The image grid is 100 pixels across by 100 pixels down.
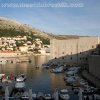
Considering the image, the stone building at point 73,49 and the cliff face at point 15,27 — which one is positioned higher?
the cliff face at point 15,27

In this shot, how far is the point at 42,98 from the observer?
23297mm

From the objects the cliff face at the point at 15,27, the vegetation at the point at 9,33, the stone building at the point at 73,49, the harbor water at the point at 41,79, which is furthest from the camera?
the cliff face at the point at 15,27

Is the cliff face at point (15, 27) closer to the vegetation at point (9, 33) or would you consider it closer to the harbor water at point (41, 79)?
the vegetation at point (9, 33)

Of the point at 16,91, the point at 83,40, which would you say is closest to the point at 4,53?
the point at 83,40

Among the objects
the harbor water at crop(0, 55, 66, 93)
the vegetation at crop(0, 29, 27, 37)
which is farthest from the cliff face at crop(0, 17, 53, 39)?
the harbor water at crop(0, 55, 66, 93)

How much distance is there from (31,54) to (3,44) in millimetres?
12529

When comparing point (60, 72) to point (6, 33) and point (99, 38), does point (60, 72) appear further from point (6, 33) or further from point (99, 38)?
point (6, 33)

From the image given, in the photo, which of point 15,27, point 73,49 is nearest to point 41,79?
point 73,49

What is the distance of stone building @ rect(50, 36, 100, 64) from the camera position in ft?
174

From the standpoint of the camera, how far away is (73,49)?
55.9m

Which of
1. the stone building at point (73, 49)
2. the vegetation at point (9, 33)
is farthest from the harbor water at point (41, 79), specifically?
the vegetation at point (9, 33)

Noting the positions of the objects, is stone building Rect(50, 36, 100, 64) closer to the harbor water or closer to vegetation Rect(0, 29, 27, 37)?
the harbor water

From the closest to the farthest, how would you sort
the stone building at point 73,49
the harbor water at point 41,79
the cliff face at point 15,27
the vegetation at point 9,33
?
the harbor water at point 41,79 → the stone building at point 73,49 → the vegetation at point 9,33 → the cliff face at point 15,27

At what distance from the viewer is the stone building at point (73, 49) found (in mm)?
53094
